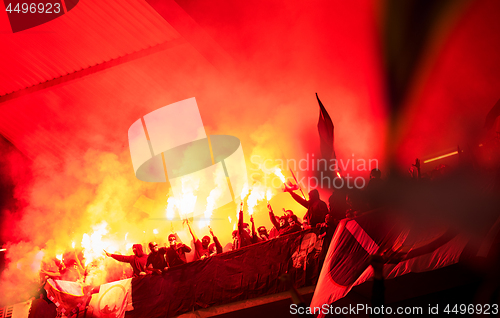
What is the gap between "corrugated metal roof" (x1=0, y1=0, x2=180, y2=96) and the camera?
20.7ft

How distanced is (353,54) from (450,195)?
15.4 ft

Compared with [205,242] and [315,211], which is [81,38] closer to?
[205,242]

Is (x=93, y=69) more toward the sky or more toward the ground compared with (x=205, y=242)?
more toward the sky

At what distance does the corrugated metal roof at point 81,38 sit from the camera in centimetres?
630

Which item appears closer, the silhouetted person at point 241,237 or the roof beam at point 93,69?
the silhouetted person at point 241,237

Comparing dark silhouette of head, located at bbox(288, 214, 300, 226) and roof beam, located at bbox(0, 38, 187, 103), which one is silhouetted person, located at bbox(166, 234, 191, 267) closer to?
dark silhouette of head, located at bbox(288, 214, 300, 226)

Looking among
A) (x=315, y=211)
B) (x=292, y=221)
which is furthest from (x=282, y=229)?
(x=315, y=211)

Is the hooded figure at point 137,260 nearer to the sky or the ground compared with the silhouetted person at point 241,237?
nearer to the ground

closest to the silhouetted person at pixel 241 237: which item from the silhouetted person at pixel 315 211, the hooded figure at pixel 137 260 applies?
the silhouetted person at pixel 315 211

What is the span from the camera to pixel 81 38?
6.80m

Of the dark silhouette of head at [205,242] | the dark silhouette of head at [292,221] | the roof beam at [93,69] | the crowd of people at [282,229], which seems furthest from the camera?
the roof beam at [93,69]

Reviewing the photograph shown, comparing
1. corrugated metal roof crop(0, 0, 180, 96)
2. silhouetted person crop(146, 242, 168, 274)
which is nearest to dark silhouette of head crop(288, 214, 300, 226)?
silhouetted person crop(146, 242, 168, 274)

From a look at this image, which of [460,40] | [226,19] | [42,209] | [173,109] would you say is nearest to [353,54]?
[460,40]

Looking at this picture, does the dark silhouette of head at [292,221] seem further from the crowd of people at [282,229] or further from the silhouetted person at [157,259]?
the silhouetted person at [157,259]
